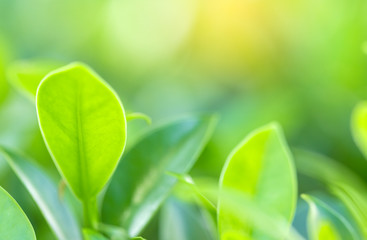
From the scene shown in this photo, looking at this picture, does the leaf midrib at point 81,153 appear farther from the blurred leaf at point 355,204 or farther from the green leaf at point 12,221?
the blurred leaf at point 355,204

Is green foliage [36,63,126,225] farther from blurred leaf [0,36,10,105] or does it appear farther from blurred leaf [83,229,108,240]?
blurred leaf [0,36,10,105]

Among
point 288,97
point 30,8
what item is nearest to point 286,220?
point 288,97

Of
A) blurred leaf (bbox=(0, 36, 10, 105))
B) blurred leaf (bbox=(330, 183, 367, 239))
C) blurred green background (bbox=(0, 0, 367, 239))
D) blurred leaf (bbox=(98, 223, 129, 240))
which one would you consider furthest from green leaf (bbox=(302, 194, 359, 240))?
blurred leaf (bbox=(0, 36, 10, 105))

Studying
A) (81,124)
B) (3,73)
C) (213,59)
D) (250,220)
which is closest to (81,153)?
(81,124)

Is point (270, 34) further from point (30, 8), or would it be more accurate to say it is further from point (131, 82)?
point (30, 8)

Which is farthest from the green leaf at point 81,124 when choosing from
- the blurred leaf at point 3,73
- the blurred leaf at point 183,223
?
the blurred leaf at point 3,73

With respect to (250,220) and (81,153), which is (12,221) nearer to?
(81,153)
